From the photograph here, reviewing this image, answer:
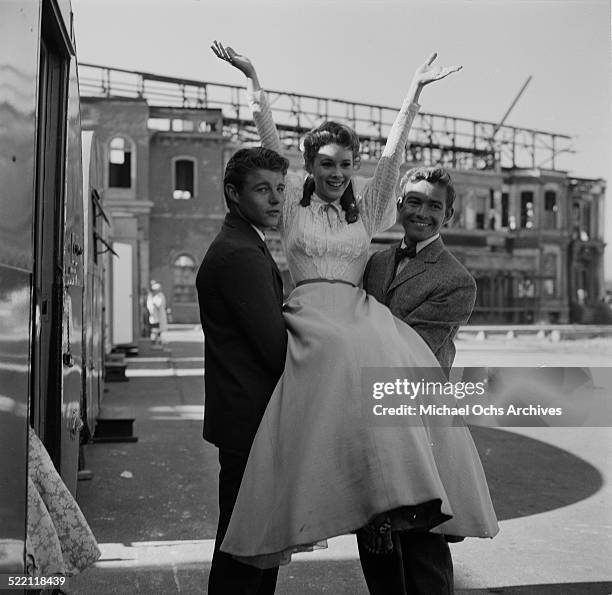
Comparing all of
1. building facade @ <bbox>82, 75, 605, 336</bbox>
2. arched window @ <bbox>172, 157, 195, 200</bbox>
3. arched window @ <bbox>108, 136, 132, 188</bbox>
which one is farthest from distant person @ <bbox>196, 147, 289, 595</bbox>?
arched window @ <bbox>172, 157, 195, 200</bbox>

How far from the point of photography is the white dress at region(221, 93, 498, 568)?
2275 millimetres

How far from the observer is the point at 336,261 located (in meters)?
2.64

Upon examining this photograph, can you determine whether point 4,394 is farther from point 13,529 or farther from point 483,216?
point 483,216

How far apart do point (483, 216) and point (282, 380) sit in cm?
3630

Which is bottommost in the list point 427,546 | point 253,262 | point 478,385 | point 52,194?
point 427,546

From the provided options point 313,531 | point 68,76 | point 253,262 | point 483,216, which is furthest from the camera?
point 483,216

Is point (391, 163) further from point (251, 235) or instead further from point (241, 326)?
point (241, 326)

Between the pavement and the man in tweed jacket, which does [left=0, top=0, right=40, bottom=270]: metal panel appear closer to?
the man in tweed jacket

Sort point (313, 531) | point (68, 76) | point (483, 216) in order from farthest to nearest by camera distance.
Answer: point (483, 216), point (68, 76), point (313, 531)

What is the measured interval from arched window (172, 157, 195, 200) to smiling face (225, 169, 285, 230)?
3027cm

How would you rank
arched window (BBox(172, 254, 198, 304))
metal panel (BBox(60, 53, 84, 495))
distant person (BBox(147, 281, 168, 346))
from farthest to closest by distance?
arched window (BBox(172, 254, 198, 304)) → distant person (BBox(147, 281, 168, 346)) → metal panel (BBox(60, 53, 84, 495))

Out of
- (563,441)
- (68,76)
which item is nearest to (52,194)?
(68,76)

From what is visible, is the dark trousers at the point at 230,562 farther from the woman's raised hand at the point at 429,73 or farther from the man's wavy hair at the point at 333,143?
the woman's raised hand at the point at 429,73

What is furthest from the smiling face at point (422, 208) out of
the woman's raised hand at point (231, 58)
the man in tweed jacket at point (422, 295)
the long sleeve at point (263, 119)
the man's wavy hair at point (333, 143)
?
the woman's raised hand at point (231, 58)
